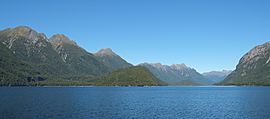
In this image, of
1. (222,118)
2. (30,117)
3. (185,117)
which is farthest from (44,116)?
(222,118)

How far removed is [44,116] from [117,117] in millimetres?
18749

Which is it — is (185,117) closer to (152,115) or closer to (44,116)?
(152,115)

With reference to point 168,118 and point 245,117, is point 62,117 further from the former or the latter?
point 245,117

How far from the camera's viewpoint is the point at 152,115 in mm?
96562

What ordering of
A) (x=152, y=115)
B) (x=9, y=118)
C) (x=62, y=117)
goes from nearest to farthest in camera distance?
(x=9, y=118) < (x=62, y=117) < (x=152, y=115)

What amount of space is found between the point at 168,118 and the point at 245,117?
20.6m

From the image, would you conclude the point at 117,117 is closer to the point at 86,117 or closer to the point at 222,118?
the point at 86,117

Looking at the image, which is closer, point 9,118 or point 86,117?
point 9,118

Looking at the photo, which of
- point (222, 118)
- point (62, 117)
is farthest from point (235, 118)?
point (62, 117)

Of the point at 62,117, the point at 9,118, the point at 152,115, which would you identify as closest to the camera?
the point at 9,118

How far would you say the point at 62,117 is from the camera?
88562 millimetres

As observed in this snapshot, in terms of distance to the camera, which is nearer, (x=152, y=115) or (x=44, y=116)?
(x=44, y=116)

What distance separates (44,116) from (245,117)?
5250 cm

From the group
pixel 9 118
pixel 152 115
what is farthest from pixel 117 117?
pixel 9 118
